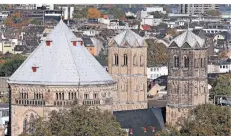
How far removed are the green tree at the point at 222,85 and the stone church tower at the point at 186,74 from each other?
86.7 feet

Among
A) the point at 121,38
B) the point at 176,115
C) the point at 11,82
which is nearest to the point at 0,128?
the point at 11,82

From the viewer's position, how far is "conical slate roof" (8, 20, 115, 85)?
267ft

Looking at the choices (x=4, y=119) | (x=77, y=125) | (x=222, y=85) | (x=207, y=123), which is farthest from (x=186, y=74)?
(x=222, y=85)

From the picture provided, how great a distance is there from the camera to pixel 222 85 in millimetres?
122750

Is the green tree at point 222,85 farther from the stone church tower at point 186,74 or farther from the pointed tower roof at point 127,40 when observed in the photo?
the stone church tower at point 186,74

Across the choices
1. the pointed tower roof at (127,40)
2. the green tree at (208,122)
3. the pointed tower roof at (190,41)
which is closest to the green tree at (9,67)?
the pointed tower roof at (127,40)

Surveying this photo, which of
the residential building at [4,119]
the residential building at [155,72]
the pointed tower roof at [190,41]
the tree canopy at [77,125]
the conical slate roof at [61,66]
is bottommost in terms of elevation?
the residential building at [155,72]

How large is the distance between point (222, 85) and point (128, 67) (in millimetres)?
27527

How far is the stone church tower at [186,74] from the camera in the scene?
8556cm

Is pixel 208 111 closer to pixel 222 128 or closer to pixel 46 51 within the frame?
pixel 222 128

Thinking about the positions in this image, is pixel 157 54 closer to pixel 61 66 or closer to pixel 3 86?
pixel 3 86

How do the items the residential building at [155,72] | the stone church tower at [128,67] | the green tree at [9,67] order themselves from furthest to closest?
the residential building at [155,72], the green tree at [9,67], the stone church tower at [128,67]

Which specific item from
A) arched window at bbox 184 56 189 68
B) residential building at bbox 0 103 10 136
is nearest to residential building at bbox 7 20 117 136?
residential building at bbox 0 103 10 136

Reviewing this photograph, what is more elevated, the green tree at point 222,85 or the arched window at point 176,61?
the arched window at point 176,61
